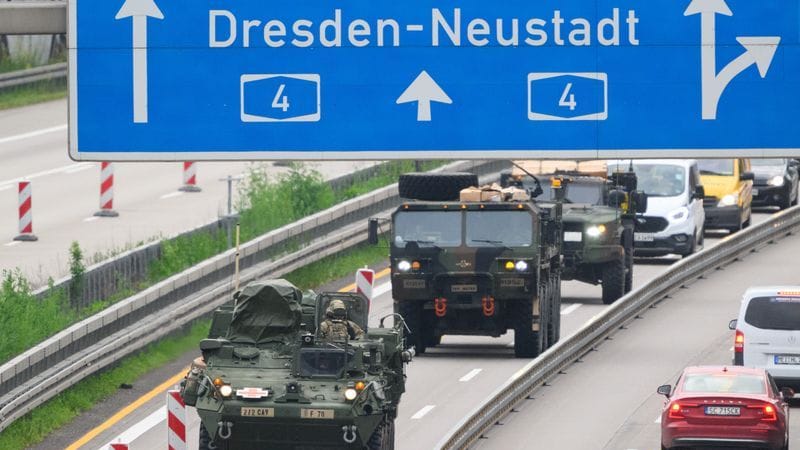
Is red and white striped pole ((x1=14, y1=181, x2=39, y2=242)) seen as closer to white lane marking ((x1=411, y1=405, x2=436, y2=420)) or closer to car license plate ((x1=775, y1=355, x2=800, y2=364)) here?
white lane marking ((x1=411, y1=405, x2=436, y2=420))

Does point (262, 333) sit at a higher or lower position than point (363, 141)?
lower

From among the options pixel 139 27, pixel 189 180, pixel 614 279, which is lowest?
pixel 614 279

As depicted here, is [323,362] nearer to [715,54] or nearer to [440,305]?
[440,305]

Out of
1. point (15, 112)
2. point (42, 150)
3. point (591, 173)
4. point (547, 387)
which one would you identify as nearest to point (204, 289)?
point (547, 387)

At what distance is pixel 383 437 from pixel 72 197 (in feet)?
68.5

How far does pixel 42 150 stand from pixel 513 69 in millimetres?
33721

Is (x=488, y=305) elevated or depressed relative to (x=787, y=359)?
elevated

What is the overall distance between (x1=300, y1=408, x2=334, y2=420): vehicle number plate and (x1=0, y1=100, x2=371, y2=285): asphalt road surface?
A: 10.5 metres

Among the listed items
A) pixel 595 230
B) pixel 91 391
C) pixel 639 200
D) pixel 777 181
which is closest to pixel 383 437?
pixel 91 391

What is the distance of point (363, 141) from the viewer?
45.1 feet

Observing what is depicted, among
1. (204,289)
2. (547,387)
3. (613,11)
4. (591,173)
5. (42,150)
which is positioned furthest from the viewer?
(42,150)

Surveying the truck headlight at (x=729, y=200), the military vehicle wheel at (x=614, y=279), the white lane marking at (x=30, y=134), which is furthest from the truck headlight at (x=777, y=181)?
the white lane marking at (x=30, y=134)

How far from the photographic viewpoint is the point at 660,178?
4025 centimetres

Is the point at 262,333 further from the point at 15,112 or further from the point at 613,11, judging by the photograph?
the point at 15,112
